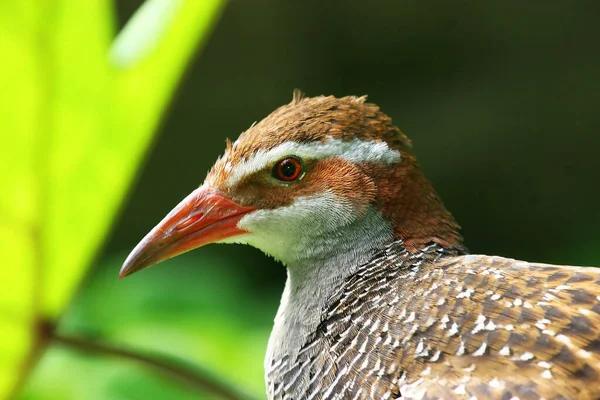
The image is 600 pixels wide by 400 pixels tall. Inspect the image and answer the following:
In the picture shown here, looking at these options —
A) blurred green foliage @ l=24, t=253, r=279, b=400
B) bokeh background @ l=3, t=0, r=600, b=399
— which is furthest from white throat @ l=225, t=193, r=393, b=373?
bokeh background @ l=3, t=0, r=600, b=399

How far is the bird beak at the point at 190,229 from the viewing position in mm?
1733

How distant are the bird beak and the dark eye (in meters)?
0.11

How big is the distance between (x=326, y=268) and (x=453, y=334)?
411 mm

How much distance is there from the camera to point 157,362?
4.95ft

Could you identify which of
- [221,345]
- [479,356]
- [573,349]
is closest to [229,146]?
[479,356]

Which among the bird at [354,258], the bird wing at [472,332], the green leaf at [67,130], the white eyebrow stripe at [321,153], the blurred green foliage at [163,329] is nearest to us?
the green leaf at [67,130]

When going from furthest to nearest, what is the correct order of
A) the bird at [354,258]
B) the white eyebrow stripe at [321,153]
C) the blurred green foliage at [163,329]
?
the blurred green foliage at [163,329] → the white eyebrow stripe at [321,153] → the bird at [354,258]

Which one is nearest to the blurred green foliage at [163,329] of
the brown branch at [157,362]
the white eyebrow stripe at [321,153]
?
the brown branch at [157,362]

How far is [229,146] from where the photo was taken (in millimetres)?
1816

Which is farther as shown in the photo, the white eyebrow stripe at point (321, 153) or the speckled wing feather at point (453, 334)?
the white eyebrow stripe at point (321, 153)

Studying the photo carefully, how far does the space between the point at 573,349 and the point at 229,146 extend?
887mm

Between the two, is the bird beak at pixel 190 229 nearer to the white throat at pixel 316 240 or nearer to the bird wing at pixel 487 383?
the white throat at pixel 316 240

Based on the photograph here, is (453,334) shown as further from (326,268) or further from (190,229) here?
(190,229)

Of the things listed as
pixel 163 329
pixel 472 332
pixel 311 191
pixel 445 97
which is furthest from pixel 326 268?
pixel 445 97
